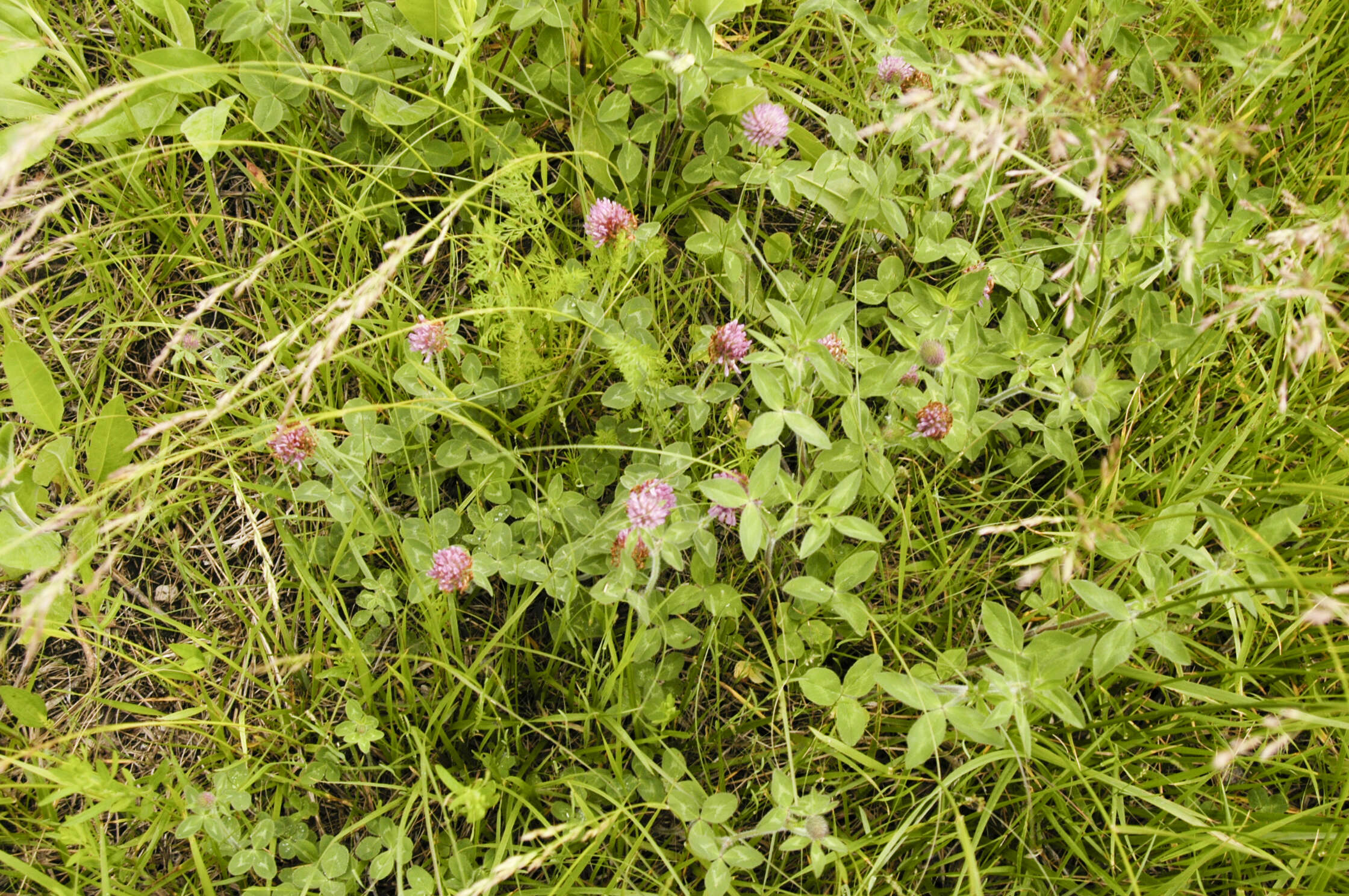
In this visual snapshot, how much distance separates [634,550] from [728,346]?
0.60 m

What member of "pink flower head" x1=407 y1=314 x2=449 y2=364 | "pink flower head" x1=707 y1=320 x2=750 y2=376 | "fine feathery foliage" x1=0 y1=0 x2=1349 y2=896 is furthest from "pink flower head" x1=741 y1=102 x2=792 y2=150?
"pink flower head" x1=407 y1=314 x2=449 y2=364

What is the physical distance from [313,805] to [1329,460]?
113 inches

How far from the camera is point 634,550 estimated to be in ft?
7.04

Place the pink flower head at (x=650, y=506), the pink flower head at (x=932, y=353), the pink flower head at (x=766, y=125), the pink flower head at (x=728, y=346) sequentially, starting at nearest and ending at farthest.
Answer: the pink flower head at (x=650, y=506), the pink flower head at (x=932, y=353), the pink flower head at (x=728, y=346), the pink flower head at (x=766, y=125)

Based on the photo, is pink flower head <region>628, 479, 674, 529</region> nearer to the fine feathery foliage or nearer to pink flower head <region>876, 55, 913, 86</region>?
the fine feathery foliage

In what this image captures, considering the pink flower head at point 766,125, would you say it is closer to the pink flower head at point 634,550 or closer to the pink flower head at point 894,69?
the pink flower head at point 894,69

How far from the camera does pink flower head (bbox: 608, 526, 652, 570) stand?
2.10 m

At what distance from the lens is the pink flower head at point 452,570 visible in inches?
86.5

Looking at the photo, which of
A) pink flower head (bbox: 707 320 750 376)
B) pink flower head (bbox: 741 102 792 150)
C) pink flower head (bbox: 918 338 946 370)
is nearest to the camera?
pink flower head (bbox: 918 338 946 370)

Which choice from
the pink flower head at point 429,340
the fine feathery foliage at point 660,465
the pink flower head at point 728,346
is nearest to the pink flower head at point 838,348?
the fine feathery foliage at point 660,465

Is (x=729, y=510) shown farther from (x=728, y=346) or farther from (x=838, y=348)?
(x=838, y=348)

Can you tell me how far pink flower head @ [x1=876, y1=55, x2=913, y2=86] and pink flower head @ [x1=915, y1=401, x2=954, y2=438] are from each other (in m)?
0.99

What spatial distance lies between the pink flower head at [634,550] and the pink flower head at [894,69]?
4.93ft

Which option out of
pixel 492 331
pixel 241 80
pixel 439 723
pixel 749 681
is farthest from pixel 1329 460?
pixel 241 80
